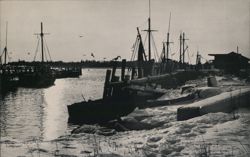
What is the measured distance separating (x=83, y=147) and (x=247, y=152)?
3600 mm

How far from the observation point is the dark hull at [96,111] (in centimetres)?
1834

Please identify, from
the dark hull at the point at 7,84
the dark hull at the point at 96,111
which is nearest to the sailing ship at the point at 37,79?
the dark hull at the point at 7,84

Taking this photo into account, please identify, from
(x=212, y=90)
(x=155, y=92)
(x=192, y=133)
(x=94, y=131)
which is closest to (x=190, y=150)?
(x=192, y=133)

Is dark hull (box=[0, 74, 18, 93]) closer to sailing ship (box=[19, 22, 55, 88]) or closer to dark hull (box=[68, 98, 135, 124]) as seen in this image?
sailing ship (box=[19, 22, 55, 88])

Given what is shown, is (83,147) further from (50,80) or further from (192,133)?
(50,80)

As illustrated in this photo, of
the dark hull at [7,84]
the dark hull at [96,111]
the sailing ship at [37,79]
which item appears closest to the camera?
the dark hull at [96,111]

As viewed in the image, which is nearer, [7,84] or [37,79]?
[7,84]

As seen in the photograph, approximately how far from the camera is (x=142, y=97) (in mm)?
22312

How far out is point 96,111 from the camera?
731 inches

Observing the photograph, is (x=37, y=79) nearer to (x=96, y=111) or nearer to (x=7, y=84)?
(x=7, y=84)

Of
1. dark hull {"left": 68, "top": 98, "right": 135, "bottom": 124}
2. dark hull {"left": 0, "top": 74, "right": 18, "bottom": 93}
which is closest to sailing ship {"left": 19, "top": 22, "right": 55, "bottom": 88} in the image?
dark hull {"left": 0, "top": 74, "right": 18, "bottom": 93}

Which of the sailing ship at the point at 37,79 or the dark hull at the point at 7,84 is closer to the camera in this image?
the dark hull at the point at 7,84

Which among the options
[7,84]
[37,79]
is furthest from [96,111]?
[37,79]

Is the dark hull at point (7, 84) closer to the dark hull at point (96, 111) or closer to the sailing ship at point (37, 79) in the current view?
the sailing ship at point (37, 79)
